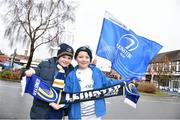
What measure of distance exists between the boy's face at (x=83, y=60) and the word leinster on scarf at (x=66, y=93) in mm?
327

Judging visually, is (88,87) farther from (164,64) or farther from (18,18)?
(164,64)

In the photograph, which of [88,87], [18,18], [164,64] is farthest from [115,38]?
[164,64]

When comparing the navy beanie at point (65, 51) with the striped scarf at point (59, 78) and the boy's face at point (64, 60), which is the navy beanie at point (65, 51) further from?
the striped scarf at point (59, 78)

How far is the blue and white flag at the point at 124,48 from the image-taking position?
5484mm

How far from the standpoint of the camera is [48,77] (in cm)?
521

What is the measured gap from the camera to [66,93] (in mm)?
5094

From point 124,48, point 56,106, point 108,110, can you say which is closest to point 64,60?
point 56,106

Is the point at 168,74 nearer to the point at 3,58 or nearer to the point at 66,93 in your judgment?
the point at 3,58

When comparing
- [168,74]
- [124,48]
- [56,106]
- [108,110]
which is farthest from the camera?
[168,74]

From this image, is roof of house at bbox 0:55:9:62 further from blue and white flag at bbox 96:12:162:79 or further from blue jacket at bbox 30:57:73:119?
blue jacket at bbox 30:57:73:119

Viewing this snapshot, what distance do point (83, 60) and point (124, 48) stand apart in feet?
2.64

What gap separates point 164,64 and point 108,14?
244 ft

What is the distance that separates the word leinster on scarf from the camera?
4984 millimetres

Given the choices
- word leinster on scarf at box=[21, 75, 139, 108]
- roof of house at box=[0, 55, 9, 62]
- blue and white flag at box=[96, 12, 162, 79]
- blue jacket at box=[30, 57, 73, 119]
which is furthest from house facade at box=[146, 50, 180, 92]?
blue jacket at box=[30, 57, 73, 119]
